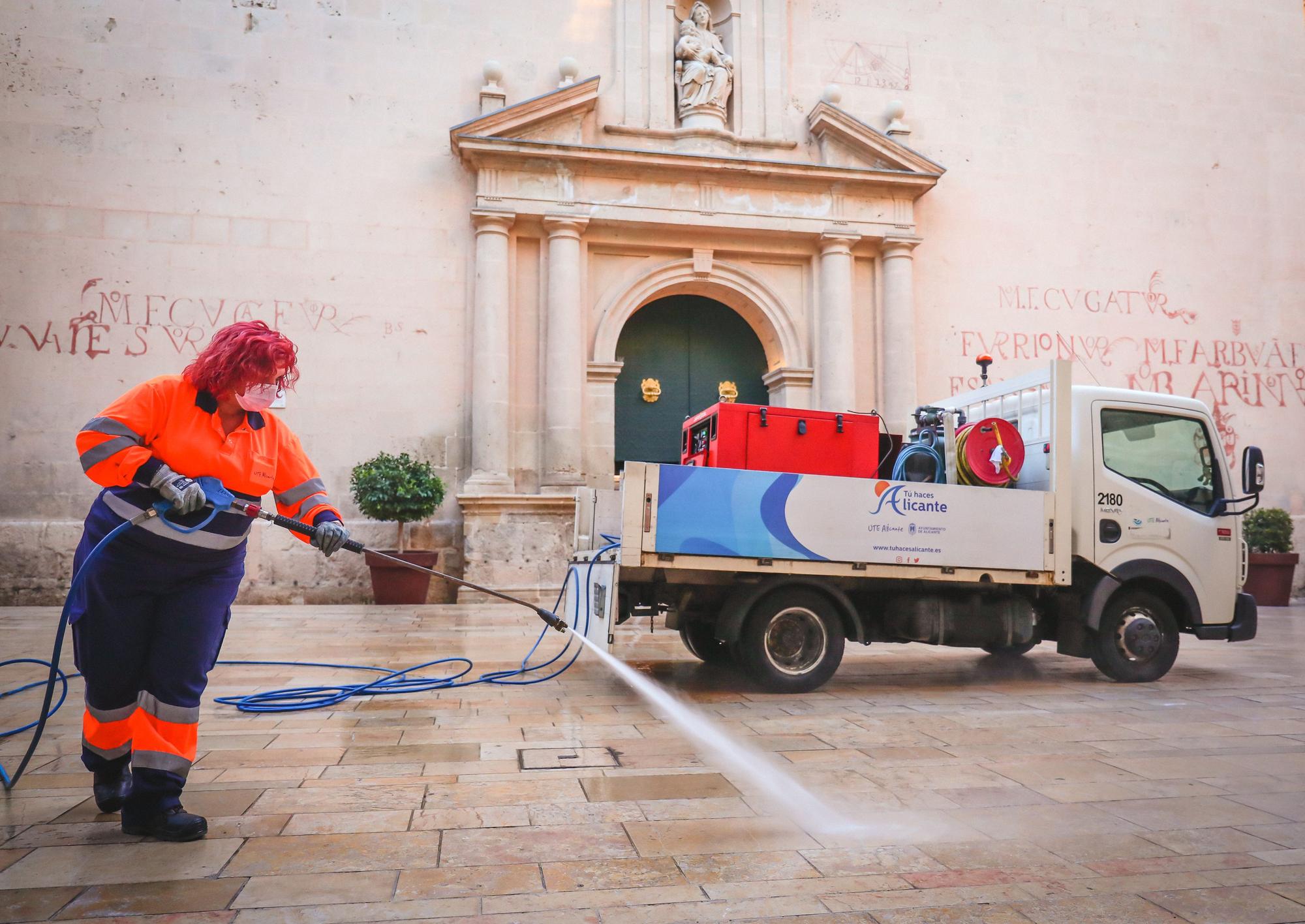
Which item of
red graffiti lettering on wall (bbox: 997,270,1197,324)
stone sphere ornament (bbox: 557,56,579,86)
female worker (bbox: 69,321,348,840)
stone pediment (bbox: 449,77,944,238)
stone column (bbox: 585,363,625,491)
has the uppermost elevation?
stone sphere ornament (bbox: 557,56,579,86)

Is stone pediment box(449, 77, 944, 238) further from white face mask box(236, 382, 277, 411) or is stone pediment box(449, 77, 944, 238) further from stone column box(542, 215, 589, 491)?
white face mask box(236, 382, 277, 411)

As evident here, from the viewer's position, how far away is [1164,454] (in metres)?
7.14

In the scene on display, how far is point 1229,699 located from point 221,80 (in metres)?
14.0

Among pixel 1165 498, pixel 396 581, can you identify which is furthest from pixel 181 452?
pixel 396 581

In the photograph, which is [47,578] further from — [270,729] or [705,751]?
[705,751]

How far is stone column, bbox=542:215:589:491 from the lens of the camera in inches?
517

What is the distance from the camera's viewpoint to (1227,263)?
52.0 ft

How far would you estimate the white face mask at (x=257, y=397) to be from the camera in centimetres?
335

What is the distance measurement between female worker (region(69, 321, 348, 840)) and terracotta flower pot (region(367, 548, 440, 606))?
8.67 metres

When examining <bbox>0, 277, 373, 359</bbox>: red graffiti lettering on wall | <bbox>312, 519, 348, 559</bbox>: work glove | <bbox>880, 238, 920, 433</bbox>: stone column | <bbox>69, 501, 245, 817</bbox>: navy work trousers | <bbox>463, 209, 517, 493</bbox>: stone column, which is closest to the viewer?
<bbox>69, 501, 245, 817</bbox>: navy work trousers

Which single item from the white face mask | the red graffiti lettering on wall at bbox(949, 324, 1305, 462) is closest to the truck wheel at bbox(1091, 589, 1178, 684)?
the white face mask

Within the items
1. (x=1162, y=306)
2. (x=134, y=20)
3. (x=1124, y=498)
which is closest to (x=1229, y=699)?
(x=1124, y=498)

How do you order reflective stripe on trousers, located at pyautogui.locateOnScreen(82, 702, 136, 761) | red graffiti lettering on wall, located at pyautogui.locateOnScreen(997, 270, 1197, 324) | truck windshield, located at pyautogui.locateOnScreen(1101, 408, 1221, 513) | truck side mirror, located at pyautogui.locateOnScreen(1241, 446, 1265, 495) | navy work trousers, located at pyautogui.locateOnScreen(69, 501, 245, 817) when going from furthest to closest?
1. red graffiti lettering on wall, located at pyautogui.locateOnScreen(997, 270, 1197, 324)
2. truck windshield, located at pyautogui.locateOnScreen(1101, 408, 1221, 513)
3. truck side mirror, located at pyautogui.locateOnScreen(1241, 446, 1265, 495)
4. reflective stripe on trousers, located at pyautogui.locateOnScreen(82, 702, 136, 761)
5. navy work trousers, located at pyautogui.locateOnScreen(69, 501, 245, 817)

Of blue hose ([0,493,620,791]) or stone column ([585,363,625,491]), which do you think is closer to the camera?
blue hose ([0,493,620,791])
